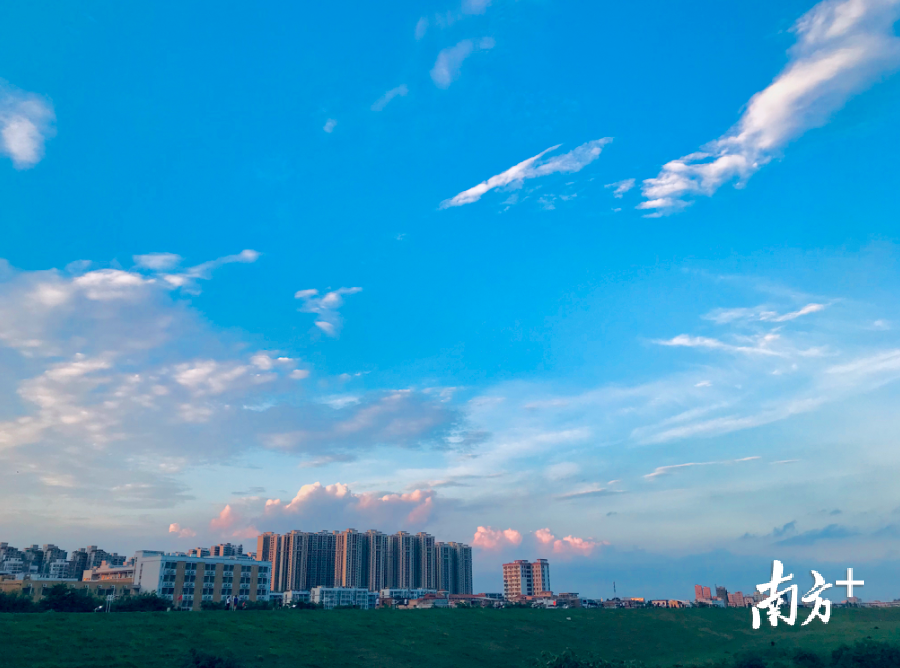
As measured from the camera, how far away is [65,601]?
2689 inches

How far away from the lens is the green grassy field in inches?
1948

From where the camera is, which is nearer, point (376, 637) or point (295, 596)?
point (376, 637)

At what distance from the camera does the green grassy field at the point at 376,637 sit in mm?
49469

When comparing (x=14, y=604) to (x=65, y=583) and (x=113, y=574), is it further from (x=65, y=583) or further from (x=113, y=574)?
(x=113, y=574)

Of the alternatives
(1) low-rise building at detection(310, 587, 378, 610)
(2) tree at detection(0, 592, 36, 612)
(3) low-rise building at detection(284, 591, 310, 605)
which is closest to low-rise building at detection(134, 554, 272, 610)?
(3) low-rise building at detection(284, 591, 310, 605)

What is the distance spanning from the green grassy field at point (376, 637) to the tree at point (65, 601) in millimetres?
13380

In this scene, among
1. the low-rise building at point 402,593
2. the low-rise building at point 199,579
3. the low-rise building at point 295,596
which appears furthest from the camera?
the low-rise building at point 402,593

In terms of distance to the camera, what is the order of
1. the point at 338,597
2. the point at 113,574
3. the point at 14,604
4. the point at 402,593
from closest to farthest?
the point at 14,604
the point at 113,574
the point at 338,597
the point at 402,593

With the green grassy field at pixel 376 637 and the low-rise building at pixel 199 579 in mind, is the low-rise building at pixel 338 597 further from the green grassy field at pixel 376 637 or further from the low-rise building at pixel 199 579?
the green grassy field at pixel 376 637

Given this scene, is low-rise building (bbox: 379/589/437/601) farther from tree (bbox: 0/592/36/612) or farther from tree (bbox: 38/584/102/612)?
tree (bbox: 0/592/36/612)

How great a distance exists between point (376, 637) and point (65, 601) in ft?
110

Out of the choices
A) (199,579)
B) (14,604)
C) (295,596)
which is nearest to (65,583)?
(14,604)

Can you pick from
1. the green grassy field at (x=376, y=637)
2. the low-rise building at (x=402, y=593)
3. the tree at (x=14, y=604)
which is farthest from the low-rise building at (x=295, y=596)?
the tree at (x=14, y=604)

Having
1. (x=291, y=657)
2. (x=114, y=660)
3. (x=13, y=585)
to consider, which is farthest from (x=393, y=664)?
(x=13, y=585)
